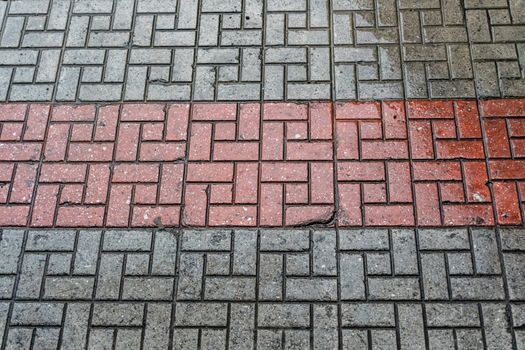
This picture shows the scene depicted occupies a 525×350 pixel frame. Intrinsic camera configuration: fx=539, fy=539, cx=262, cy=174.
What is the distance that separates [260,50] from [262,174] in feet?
3.13

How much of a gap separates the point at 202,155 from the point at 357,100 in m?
1.10

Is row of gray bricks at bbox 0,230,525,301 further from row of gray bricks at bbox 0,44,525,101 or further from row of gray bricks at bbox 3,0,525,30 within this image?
row of gray bricks at bbox 3,0,525,30

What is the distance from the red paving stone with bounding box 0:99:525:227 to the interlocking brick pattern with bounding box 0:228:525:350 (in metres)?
0.12

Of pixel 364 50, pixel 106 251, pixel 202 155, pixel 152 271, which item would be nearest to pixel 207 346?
pixel 152 271

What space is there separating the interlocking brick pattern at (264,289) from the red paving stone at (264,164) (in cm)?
12

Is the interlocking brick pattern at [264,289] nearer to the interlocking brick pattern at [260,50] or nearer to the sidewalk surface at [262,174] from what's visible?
the sidewalk surface at [262,174]

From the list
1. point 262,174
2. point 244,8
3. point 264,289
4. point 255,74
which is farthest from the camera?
point 244,8

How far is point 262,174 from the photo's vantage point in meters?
3.42

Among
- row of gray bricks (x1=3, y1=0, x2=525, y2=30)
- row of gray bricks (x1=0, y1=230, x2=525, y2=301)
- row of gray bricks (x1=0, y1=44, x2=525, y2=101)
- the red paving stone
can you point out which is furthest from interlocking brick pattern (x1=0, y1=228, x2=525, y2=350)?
row of gray bricks (x1=3, y1=0, x2=525, y2=30)

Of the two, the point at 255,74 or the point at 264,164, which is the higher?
the point at 255,74

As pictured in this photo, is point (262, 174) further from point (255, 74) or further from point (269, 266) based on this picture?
point (255, 74)

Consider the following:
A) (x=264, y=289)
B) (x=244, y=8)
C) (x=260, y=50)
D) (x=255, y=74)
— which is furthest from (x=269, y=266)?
(x=244, y=8)

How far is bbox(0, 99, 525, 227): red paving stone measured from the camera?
130 inches

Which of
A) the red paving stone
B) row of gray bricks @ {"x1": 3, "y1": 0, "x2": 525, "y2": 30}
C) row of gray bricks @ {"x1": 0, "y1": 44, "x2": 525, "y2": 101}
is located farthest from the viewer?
row of gray bricks @ {"x1": 3, "y1": 0, "x2": 525, "y2": 30}
